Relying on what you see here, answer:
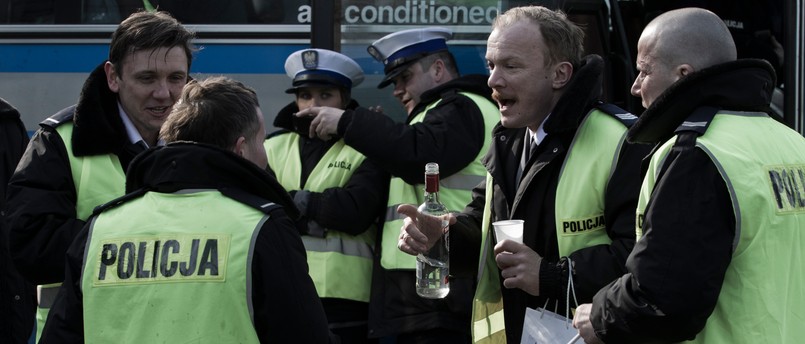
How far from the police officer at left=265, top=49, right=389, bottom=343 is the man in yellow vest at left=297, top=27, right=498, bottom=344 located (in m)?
0.10

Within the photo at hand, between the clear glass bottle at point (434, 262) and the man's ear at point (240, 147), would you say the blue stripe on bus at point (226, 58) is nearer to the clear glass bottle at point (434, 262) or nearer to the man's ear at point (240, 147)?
the clear glass bottle at point (434, 262)

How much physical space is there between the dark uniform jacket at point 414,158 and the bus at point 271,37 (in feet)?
3.54

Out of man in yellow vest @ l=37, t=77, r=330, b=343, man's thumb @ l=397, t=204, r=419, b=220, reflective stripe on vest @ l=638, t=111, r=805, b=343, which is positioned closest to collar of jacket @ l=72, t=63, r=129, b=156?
man in yellow vest @ l=37, t=77, r=330, b=343

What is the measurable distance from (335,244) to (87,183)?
1.54 metres

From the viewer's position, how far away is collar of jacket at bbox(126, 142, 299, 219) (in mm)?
2953

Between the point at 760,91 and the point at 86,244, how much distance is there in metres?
1.90

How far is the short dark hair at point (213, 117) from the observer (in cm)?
305

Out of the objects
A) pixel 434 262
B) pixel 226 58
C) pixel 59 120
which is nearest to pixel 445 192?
pixel 434 262

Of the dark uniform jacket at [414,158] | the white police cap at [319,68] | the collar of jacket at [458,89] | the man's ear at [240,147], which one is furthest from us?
the white police cap at [319,68]

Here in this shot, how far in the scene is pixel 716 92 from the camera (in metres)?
3.01

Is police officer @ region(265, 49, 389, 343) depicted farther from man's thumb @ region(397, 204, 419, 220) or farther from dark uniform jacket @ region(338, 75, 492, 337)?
man's thumb @ region(397, 204, 419, 220)

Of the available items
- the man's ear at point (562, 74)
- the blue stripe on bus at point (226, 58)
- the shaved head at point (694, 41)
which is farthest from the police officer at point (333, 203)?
the shaved head at point (694, 41)

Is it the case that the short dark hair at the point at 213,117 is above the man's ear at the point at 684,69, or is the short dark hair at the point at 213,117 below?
below

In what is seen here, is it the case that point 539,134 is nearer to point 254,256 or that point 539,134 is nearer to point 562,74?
point 562,74
